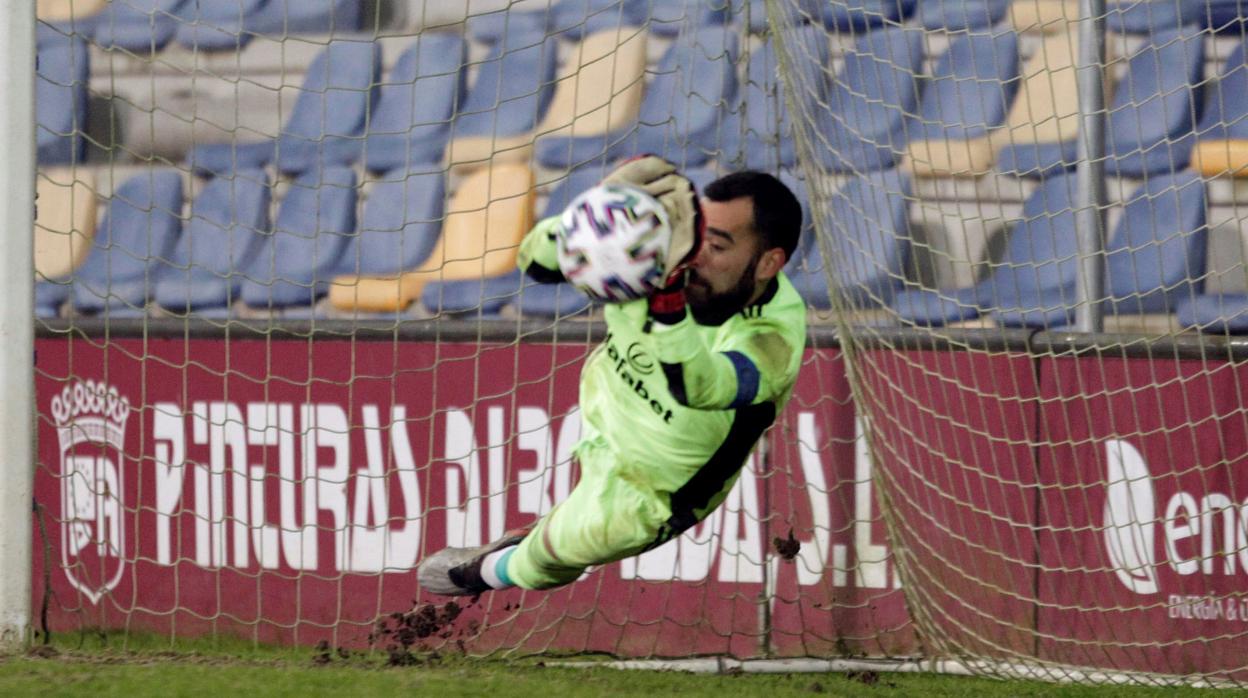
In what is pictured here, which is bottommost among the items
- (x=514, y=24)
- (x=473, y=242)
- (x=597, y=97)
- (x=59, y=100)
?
(x=473, y=242)

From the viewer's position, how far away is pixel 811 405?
4383 millimetres

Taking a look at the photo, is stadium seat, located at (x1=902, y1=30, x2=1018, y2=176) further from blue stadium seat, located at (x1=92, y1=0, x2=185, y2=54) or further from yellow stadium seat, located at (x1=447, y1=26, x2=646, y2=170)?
blue stadium seat, located at (x1=92, y1=0, x2=185, y2=54)

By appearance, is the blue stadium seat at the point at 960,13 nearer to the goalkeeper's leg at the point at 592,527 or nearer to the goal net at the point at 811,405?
the goal net at the point at 811,405

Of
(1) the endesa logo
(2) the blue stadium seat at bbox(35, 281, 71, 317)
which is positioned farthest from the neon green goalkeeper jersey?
(2) the blue stadium seat at bbox(35, 281, 71, 317)

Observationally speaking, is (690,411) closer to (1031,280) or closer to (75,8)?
(1031,280)

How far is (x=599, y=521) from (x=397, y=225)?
2.83 meters

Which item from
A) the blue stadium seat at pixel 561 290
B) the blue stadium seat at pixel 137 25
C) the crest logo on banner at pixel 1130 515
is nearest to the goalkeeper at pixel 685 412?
the crest logo on banner at pixel 1130 515

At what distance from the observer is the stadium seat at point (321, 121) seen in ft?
19.8

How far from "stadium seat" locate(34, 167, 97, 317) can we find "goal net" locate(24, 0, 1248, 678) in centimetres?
21

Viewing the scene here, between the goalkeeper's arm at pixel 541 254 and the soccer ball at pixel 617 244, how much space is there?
21.2 inches

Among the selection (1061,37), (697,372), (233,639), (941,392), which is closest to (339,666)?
(233,639)

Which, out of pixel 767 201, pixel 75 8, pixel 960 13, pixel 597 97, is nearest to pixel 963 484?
pixel 767 201

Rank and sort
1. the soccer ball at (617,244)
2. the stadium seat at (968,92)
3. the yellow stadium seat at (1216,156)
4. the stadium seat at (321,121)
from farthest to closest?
the stadium seat at (321,121) → the stadium seat at (968,92) → the yellow stadium seat at (1216,156) → the soccer ball at (617,244)

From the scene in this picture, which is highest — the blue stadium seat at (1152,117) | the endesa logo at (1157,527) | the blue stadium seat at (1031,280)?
the blue stadium seat at (1152,117)
